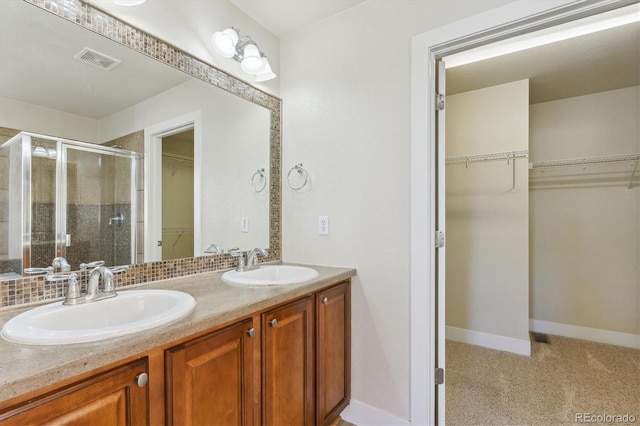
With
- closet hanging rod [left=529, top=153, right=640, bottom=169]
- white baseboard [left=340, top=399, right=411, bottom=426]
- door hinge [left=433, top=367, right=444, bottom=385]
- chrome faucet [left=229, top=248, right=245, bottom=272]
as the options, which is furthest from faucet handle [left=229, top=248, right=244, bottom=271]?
closet hanging rod [left=529, top=153, right=640, bottom=169]

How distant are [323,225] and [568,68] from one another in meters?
2.36

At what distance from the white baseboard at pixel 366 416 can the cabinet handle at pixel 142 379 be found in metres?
1.33

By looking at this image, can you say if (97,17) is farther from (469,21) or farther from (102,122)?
(469,21)

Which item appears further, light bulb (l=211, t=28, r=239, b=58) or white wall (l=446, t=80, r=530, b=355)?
white wall (l=446, t=80, r=530, b=355)

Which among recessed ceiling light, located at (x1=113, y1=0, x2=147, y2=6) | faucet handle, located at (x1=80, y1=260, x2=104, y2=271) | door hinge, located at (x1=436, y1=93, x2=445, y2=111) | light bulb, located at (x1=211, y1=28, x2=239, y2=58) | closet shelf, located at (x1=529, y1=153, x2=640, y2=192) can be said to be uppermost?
light bulb, located at (x1=211, y1=28, x2=239, y2=58)

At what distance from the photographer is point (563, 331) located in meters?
2.98

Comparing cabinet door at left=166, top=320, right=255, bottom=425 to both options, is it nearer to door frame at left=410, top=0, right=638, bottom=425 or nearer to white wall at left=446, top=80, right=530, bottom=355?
door frame at left=410, top=0, right=638, bottom=425

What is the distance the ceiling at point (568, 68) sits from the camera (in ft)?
6.73

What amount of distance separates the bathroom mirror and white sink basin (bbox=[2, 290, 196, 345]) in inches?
11.8

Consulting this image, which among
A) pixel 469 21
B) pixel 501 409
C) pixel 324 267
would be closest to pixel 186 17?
pixel 469 21

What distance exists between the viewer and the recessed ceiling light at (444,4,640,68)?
1835 mm

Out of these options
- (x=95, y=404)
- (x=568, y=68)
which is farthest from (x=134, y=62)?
(x=568, y=68)

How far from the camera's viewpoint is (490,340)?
275 centimetres

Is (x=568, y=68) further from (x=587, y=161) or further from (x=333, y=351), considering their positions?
(x=333, y=351)
